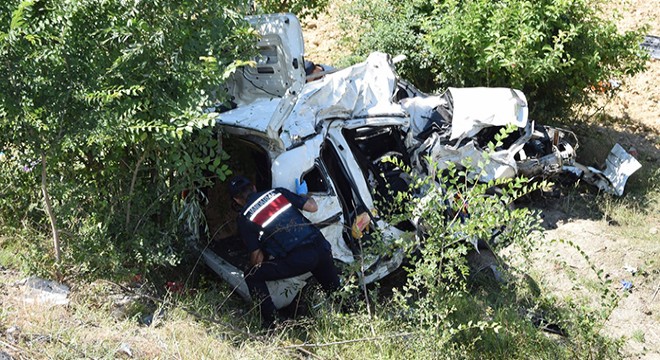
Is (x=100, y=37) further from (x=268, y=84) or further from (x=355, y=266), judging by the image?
(x=355, y=266)

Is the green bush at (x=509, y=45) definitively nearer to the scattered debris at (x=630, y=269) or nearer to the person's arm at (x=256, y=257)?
the scattered debris at (x=630, y=269)

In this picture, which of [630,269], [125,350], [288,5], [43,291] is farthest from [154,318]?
[630,269]

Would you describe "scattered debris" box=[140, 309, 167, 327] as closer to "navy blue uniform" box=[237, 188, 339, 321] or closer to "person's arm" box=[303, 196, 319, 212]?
"navy blue uniform" box=[237, 188, 339, 321]

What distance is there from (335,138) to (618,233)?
152 inches

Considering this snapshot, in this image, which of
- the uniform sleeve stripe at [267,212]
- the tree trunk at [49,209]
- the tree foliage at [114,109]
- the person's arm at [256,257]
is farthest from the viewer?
the person's arm at [256,257]

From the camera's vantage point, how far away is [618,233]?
8.98m

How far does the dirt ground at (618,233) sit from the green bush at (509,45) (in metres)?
0.58

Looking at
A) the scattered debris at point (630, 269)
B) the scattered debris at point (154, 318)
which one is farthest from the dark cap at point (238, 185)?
the scattered debris at point (630, 269)

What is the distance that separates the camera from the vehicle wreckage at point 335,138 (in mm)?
6691

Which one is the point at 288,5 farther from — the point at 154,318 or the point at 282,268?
the point at 154,318

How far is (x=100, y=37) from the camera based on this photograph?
588 cm

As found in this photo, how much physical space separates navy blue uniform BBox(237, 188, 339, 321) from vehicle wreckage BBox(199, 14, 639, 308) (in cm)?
20

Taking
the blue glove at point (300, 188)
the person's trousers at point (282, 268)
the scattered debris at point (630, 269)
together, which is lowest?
the scattered debris at point (630, 269)

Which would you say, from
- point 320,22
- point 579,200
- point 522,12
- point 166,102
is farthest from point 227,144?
point 320,22
